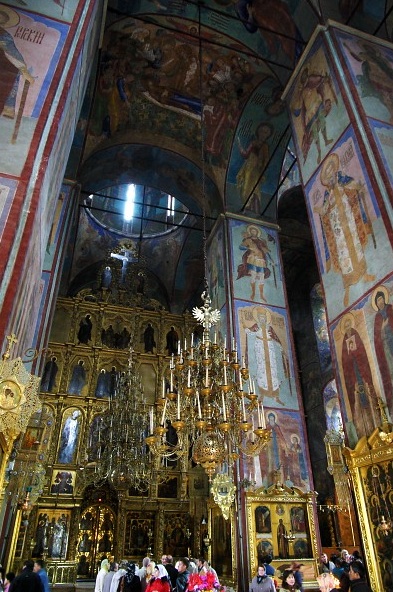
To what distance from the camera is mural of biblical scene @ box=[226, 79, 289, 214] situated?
1264 centimetres

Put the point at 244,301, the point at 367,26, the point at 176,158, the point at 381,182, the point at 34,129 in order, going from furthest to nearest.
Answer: the point at 176,158, the point at 244,301, the point at 367,26, the point at 381,182, the point at 34,129

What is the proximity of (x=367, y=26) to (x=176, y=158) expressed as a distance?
6.59 meters

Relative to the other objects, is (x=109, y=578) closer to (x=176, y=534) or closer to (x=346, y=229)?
(x=346, y=229)

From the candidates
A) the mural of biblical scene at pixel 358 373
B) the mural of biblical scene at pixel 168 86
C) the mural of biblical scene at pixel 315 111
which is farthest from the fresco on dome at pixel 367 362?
the mural of biblical scene at pixel 168 86

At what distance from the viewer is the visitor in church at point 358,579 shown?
11.6 feet

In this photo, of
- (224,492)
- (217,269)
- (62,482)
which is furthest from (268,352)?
(62,482)

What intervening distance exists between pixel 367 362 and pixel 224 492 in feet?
15.8

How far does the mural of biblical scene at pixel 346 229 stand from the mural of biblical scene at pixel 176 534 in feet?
33.2

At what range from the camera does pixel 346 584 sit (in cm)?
404

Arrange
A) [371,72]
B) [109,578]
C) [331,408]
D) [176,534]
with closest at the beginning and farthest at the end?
1. [109,578]
2. [371,72]
3. [176,534]
4. [331,408]

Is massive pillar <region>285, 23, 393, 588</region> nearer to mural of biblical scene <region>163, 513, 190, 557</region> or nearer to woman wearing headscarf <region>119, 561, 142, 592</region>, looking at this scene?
woman wearing headscarf <region>119, 561, 142, 592</region>

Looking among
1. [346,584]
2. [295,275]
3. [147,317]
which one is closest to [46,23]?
[346,584]

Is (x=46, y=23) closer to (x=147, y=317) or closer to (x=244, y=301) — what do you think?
(x=244, y=301)

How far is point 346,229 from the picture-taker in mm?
7352
